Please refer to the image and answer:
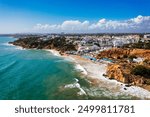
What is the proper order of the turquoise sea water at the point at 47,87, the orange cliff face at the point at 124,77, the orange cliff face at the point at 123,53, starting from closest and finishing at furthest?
the turquoise sea water at the point at 47,87 → the orange cliff face at the point at 124,77 → the orange cliff face at the point at 123,53

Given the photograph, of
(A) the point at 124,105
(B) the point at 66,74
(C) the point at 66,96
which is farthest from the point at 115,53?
(A) the point at 124,105

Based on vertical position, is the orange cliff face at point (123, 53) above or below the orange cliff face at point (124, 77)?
below

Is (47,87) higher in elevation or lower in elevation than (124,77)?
lower

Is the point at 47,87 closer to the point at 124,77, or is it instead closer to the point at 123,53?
the point at 124,77

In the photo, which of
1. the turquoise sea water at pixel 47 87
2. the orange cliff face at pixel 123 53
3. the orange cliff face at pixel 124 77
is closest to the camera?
the turquoise sea water at pixel 47 87

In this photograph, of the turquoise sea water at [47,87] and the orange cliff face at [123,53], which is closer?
the turquoise sea water at [47,87]

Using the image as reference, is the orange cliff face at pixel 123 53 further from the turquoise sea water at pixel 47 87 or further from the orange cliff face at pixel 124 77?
the turquoise sea water at pixel 47 87

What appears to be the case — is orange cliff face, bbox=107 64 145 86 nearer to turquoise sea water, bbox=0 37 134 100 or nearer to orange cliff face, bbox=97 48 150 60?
turquoise sea water, bbox=0 37 134 100

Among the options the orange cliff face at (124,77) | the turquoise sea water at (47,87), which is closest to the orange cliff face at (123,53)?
the orange cliff face at (124,77)

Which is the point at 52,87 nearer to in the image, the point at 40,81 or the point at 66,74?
the point at 40,81

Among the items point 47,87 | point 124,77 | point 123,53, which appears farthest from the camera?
point 123,53

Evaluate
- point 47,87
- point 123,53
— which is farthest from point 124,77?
point 123,53
